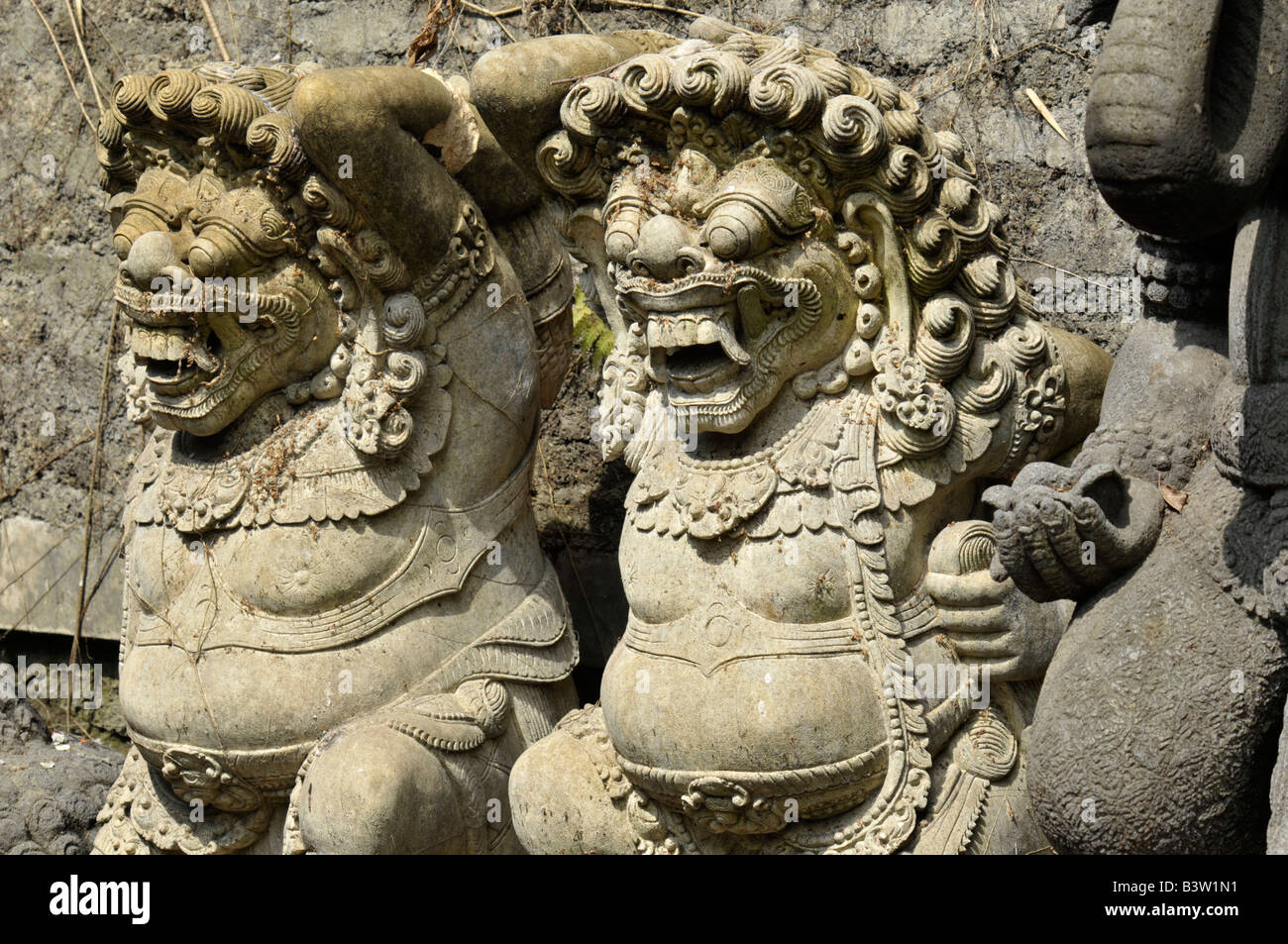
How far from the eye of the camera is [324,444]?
4.73 metres

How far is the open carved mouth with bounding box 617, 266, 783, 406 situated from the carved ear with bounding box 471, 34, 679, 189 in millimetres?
514

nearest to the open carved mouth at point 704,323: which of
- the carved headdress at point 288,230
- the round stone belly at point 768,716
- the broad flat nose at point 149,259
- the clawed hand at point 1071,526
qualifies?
the round stone belly at point 768,716

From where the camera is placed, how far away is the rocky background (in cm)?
507

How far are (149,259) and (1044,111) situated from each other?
225cm

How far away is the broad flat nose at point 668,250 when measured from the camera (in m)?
3.93

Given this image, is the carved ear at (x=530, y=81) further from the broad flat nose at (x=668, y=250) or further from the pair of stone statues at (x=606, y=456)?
the broad flat nose at (x=668, y=250)

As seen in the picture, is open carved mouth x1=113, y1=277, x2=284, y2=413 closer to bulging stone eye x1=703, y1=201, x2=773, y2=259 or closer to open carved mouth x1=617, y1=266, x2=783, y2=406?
open carved mouth x1=617, y1=266, x2=783, y2=406

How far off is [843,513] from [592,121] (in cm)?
95

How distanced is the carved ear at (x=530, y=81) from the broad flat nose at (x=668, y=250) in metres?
0.50

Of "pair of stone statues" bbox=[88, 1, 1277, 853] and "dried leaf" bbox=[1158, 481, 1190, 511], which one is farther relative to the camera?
"pair of stone statues" bbox=[88, 1, 1277, 853]

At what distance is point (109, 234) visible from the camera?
6.53 meters

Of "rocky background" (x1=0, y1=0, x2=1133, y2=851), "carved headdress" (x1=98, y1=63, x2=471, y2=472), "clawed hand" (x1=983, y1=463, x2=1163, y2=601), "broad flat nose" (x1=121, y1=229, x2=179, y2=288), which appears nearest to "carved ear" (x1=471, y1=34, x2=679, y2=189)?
"carved headdress" (x1=98, y1=63, x2=471, y2=472)

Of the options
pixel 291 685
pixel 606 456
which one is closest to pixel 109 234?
pixel 291 685

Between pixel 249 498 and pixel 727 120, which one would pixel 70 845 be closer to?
pixel 249 498
